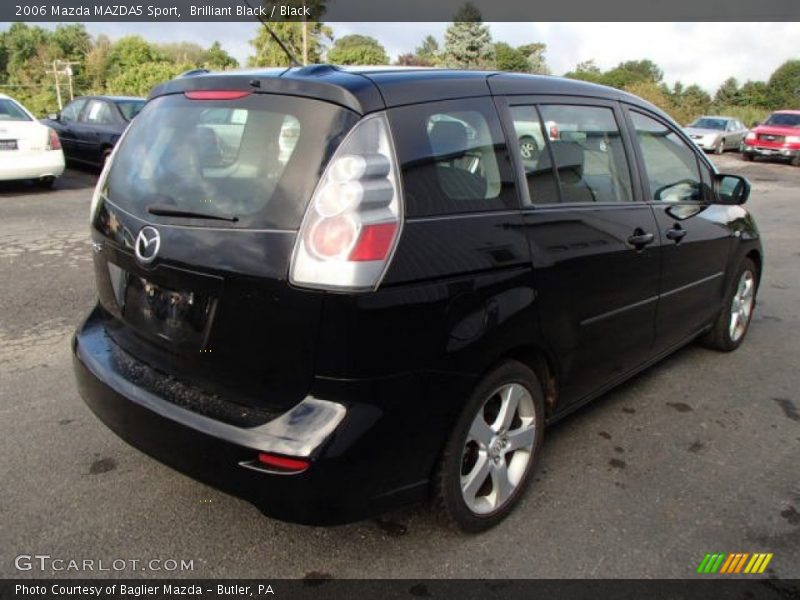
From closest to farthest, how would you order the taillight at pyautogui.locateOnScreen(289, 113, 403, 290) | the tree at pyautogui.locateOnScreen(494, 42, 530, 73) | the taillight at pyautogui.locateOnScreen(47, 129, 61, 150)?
the taillight at pyautogui.locateOnScreen(289, 113, 403, 290), the taillight at pyautogui.locateOnScreen(47, 129, 61, 150), the tree at pyautogui.locateOnScreen(494, 42, 530, 73)

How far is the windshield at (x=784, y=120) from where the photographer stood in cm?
2344

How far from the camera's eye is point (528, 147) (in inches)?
107

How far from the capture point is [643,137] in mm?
3574

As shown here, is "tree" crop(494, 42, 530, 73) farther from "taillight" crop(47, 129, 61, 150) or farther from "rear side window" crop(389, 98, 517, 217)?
"rear side window" crop(389, 98, 517, 217)

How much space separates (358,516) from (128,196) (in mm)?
1504

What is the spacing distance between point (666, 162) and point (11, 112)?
10085 mm

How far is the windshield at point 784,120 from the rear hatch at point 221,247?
2603 centimetres

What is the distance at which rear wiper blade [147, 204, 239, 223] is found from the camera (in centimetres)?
220

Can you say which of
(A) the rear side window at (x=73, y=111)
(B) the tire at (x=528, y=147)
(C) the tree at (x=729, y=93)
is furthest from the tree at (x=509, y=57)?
(B) the tire at (x=528, y=147)

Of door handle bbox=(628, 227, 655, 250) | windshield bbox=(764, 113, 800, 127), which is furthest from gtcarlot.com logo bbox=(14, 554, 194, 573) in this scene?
windshield bbox=(764, 113, 800, 127)

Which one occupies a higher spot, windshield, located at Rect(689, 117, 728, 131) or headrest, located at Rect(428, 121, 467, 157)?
headrest, located at Rect(428, 121, 467, 157)

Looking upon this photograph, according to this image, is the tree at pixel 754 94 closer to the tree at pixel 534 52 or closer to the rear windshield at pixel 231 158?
the tree at pixel 534 52

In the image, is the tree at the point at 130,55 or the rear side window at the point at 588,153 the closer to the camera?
the rear side window at the point at 588,153
